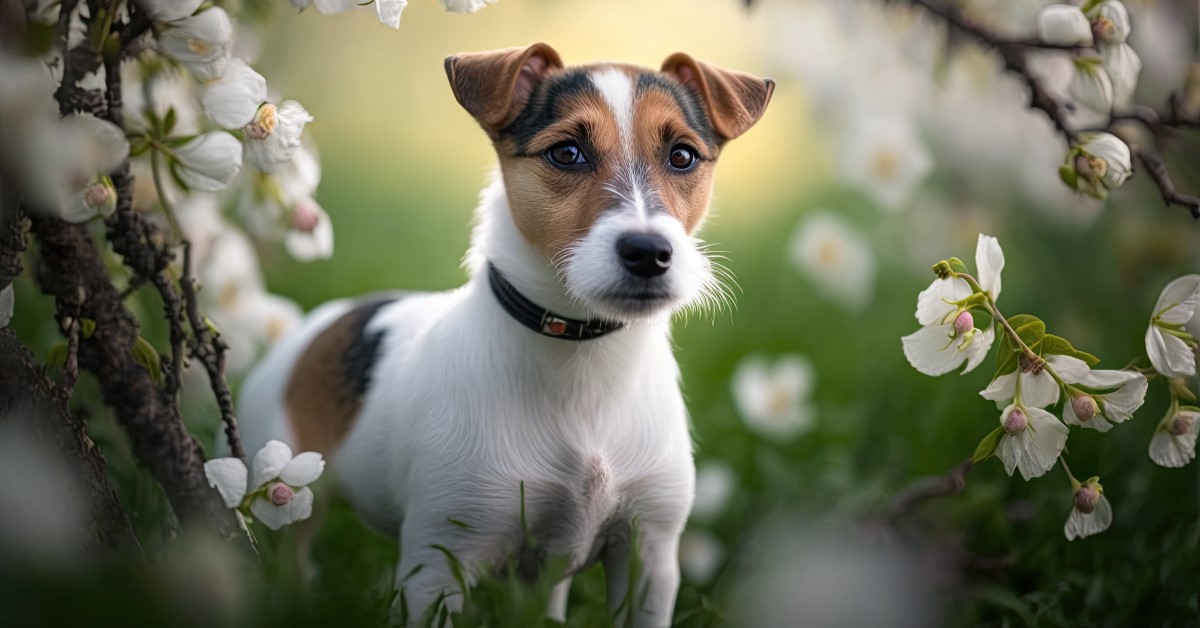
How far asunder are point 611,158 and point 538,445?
723 mm

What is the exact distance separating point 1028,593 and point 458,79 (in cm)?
236

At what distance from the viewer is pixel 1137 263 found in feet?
13.8

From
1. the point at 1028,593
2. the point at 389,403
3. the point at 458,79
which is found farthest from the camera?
the point at 1028,593

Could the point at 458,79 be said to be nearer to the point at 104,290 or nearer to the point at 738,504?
the point at 104,290

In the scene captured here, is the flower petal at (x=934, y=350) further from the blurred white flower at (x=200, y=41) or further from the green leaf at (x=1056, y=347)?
the blurred white flower at (x=200, y=41)

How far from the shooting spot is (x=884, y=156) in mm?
4074

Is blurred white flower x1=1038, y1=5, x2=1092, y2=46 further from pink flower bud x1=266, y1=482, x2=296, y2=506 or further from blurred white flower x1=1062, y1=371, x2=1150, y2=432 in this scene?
pink flower bud x1=266, y1=482, x2=296, y2=506

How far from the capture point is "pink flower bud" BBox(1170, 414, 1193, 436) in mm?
2258

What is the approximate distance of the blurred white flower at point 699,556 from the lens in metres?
3.73

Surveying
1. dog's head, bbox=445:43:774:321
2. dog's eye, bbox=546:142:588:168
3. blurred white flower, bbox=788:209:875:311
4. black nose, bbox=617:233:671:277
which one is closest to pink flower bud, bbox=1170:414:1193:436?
dog's head, bbox=445:43:774:321

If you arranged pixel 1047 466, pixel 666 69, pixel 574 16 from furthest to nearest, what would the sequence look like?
pixel 574 16 < pixel 666 69 < pixel 1047 466

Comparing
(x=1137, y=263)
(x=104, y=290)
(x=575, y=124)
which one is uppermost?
(x=575, y=124)

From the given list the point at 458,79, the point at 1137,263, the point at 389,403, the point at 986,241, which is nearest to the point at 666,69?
the point at 458,79

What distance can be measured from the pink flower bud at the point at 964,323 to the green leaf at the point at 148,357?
70.2 inches
